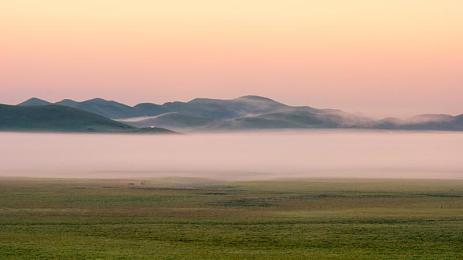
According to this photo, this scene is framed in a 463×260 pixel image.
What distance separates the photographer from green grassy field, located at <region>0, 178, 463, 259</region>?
149ft

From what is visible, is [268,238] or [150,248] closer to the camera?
[150,248]

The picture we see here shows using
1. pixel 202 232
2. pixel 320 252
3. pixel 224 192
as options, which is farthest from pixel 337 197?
pixel 320 252

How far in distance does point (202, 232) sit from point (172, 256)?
32.8ft

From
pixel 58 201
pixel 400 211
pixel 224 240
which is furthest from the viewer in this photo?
pixel 58 201

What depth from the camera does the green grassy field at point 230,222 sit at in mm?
45469

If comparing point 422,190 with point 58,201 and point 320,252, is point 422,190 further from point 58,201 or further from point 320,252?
point 320,252

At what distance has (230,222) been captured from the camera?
194 feet

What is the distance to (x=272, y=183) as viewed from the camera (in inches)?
4126

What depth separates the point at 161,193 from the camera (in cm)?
8675

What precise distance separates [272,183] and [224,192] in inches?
681

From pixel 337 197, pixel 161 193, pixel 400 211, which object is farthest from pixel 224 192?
pixel 400 211

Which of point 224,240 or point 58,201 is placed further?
point 58,201

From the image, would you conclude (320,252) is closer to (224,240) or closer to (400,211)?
(224,240)

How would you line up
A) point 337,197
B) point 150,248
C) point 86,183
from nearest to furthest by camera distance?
point 150,248 → point 337,197 → point 86,183
